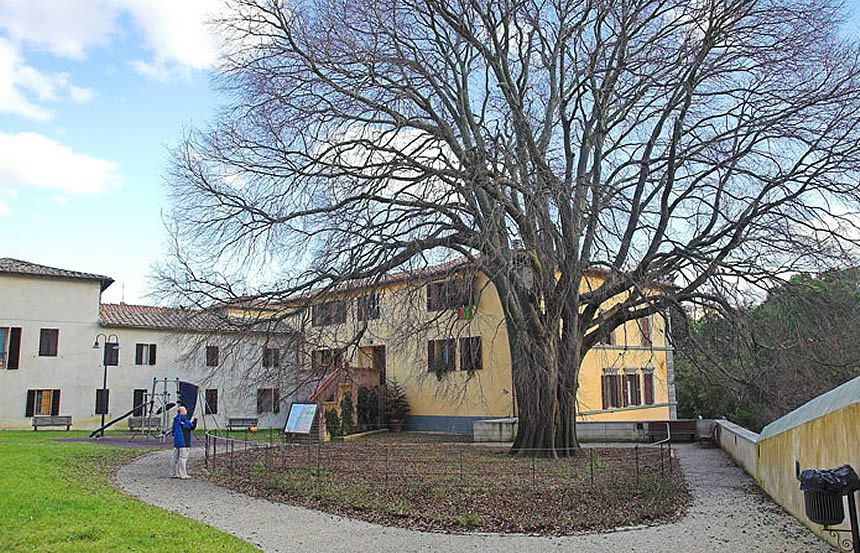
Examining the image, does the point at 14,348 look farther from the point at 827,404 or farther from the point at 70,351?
the point at 827,404

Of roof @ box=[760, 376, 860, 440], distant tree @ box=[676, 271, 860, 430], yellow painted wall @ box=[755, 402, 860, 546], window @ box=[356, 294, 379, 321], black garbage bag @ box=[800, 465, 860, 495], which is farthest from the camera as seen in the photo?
window @ box=[356, 294, 379, 321]

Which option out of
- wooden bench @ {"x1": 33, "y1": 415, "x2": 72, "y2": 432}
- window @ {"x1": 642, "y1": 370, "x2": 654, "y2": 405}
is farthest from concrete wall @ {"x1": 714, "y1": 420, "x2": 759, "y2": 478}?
wooden bench @ {"x1": 33, "y1": 415, "x2": 72, "y2": 432}

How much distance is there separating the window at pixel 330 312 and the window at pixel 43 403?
23.1 m

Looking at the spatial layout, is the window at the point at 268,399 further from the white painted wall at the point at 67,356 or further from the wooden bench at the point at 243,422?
the wooden bench at the point at 243,422

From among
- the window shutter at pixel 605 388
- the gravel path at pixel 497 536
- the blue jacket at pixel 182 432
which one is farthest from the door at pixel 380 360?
the gravel path at pixel 497 536

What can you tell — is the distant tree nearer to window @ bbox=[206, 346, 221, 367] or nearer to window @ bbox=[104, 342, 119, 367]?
window @ bbox=[206, 346, 221, 367]

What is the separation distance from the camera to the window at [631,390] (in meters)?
37.4

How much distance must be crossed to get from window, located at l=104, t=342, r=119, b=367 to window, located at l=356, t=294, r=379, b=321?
23002 mm

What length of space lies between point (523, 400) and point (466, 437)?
10755 millimetres

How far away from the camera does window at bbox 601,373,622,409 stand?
35594 mm

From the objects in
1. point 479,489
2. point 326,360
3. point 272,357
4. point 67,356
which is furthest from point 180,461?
point 67,356

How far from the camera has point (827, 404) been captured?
956 cm

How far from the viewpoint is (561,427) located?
68.6 ft

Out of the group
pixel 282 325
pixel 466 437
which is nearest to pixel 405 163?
pixel 282 325
